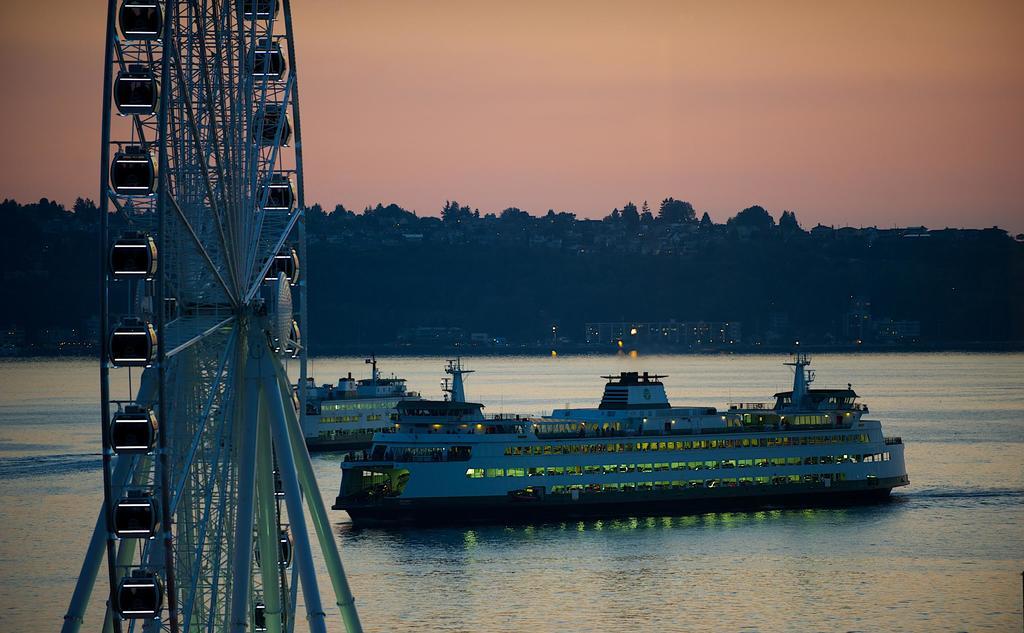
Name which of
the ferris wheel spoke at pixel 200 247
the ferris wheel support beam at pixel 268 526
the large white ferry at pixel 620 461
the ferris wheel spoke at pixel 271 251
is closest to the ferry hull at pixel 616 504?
the large white ferry at pixel 620 461

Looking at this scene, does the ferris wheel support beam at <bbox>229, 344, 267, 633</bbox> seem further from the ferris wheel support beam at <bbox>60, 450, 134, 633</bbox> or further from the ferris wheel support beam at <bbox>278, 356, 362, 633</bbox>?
Answer: the ferris wheel support beam at <bbox>60, 450, 134, 633</bbox>

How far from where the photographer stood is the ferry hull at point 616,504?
66.6m

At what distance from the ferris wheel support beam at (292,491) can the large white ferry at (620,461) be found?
38.1 m

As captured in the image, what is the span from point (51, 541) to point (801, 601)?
27.9 metres

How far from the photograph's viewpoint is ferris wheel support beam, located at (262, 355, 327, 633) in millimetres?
28266

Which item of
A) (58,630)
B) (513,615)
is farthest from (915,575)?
(58,630)

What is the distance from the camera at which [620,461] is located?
7119 centimetres

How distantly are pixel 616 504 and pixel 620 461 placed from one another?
1.73 m

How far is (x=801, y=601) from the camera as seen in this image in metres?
52.8

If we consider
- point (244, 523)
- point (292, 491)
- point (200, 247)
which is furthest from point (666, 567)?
point (200, 247)

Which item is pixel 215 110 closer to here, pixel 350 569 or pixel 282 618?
pixel 282 618

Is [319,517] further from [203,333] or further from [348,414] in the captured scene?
[348,414]

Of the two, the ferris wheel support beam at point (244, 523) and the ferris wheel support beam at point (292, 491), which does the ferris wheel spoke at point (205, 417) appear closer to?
the ferris wheel support beam at point (244, 523)

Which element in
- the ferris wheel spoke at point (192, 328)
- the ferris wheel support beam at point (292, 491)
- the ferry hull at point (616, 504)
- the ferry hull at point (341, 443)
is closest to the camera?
the ferris wheel spoke at point (192, 328)
